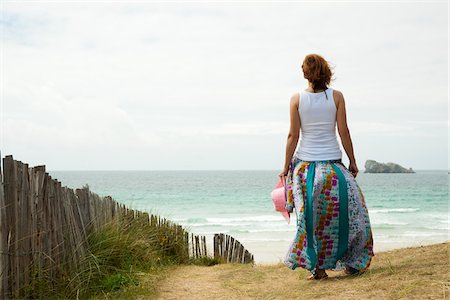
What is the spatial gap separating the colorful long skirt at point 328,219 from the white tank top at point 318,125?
9 cm

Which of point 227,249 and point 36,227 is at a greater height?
point 36,227

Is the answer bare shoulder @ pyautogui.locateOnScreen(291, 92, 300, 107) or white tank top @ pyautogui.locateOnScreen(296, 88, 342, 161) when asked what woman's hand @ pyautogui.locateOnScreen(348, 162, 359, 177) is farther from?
bare shoulder @ pyautogui.locateOnScreen(291, 92, 300, 107)

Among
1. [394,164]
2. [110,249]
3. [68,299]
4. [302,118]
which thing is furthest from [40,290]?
[394,164]

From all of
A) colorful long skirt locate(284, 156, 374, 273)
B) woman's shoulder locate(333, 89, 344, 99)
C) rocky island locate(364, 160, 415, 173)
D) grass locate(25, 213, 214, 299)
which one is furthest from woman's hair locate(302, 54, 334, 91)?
rocky island locate(364, 160, 415, 173)

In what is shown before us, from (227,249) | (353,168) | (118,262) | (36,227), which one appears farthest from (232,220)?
(36,227)

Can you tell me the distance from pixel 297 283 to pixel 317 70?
2021 millimetres

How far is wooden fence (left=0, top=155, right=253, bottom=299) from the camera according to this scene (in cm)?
429

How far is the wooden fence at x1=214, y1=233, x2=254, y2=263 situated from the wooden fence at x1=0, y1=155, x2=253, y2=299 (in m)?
3.72

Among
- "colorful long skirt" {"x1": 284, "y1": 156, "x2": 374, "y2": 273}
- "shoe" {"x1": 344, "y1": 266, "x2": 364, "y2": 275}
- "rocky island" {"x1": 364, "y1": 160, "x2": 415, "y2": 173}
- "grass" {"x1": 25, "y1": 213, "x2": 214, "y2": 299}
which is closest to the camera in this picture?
"grass" {"x1": 25, "y1": 213, "x2": 214, "y2": 299}

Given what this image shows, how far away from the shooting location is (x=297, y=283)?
5.30 metres

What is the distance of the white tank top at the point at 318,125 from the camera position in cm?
495

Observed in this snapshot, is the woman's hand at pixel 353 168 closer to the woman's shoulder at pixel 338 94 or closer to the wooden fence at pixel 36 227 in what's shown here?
the woman's shoulder at pixel 338 94

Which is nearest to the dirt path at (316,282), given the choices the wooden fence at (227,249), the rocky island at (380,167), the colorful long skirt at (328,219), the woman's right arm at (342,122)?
the colorful long skirt at (328,219)

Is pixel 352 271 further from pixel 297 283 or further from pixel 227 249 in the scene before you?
pixel 227 249
